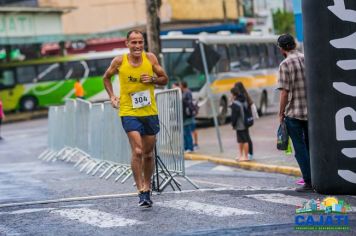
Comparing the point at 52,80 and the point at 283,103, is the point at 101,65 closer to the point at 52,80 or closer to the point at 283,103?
the point at 52,80

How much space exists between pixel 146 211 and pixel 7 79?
37.6 meters

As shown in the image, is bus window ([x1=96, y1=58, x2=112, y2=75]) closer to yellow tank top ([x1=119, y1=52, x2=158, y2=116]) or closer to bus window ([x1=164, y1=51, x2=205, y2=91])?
bus window ([x1=164, y1=51, x2=205, y2=91])


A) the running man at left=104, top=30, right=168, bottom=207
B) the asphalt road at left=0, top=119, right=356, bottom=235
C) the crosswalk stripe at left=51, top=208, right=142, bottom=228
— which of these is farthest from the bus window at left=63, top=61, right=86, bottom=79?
the crosswalk stripe at left=51, top=208, right=142, bottom=228

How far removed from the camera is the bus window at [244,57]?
1272 inches

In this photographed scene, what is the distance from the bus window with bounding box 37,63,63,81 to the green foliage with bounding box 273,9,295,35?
75.1 feet

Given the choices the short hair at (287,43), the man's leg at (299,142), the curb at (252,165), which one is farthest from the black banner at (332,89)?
the curb at (252,165)

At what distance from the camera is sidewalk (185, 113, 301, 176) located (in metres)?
16.1

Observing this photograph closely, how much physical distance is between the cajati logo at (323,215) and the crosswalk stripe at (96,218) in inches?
61.4

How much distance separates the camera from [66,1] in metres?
55.8

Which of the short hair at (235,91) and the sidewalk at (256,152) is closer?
the sidewalk at (256,152)

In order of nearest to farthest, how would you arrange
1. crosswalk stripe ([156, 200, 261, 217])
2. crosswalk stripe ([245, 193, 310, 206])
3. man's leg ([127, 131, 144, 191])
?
1. crosswalk stripe ([156, 200, 261, 217])
2. crosswalk stripe ([245, 193, 310, 206])
3. man's leg ([127, 131, 144, 191])

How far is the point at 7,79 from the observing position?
45.3m

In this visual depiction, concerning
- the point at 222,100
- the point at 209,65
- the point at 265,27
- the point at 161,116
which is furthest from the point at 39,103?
the point at 161,116

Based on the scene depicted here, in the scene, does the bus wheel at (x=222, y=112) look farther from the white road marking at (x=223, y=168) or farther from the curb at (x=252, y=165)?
the white road marking at (x=223, y=168)
